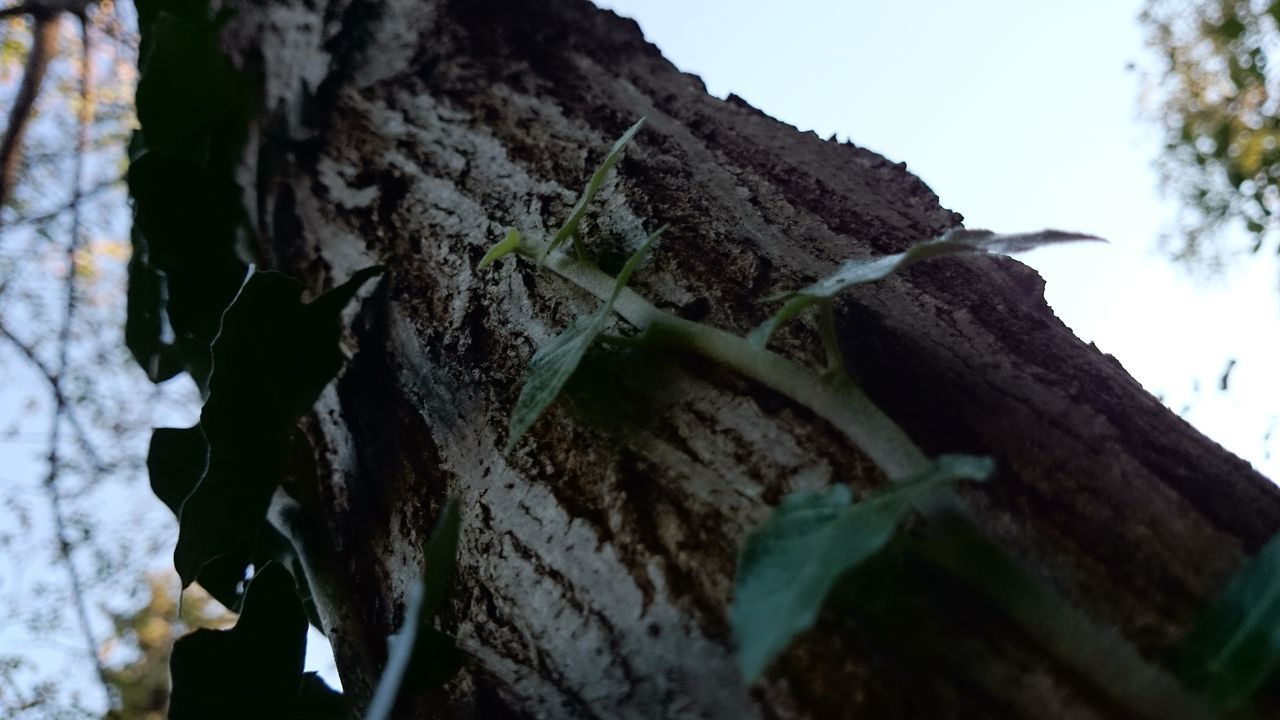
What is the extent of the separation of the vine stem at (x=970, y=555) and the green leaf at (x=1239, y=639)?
0.01 metres

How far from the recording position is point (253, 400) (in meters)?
0.59

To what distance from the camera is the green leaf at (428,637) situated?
0.30 meters

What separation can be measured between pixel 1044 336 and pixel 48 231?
2.01 m

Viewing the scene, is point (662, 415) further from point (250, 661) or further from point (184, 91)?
point (184, 91)

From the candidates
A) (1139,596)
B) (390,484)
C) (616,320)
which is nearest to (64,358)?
(390,484)

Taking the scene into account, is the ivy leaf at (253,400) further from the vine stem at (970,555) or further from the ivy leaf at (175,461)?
the vine stem at (970,555)

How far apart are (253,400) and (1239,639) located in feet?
1.82

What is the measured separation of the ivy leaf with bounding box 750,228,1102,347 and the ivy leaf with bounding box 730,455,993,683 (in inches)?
4.0

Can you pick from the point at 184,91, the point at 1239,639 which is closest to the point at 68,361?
the point at 184,91

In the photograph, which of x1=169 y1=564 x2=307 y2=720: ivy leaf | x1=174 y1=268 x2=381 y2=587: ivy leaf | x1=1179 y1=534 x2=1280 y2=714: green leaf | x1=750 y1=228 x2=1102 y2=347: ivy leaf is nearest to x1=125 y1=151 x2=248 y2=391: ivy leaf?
x1=174 y1=268 x2=381 y2=587: ivy leaf

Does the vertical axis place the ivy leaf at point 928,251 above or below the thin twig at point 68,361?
above

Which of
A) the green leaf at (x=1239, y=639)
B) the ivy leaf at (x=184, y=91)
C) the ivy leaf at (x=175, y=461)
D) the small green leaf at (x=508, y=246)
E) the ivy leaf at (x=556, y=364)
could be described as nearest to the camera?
the green leaf at (x=1239, y=639)

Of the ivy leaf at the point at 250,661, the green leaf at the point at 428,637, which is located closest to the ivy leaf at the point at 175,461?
the ivy leaf at the point at 250,661

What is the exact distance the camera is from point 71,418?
63.0 inches
